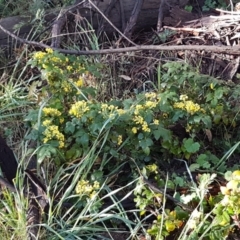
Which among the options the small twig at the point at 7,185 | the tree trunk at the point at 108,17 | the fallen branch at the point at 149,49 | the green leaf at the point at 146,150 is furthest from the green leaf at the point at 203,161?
the tree trunk at the point at 108,17

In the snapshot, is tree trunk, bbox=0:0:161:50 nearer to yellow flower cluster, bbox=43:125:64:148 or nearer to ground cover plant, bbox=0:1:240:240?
ground cover plant, bbox=0:1:240:240

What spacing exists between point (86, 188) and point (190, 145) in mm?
689

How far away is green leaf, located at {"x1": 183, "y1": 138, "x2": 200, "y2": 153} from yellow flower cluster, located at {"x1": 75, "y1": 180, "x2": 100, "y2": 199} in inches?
23.5

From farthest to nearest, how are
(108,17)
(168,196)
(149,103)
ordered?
(108,17)
(149,103)
(168,196)

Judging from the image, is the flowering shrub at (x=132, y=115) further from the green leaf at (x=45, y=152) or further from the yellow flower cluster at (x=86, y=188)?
the yellow flower cluster at (x=86, y=188)

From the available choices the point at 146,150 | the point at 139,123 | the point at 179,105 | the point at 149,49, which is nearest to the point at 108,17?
the point at 149,49

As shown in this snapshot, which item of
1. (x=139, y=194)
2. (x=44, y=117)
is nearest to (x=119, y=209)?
(x=139, y=194)

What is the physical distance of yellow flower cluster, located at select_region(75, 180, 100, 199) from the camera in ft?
9.33

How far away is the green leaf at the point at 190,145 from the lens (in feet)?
10.2

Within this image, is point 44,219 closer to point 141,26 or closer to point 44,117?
point 44,117

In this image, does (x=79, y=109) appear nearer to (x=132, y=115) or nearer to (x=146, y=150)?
(x=132, y=115)

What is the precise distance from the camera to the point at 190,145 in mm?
3139

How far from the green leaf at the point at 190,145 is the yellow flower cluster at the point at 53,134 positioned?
0.71 meters

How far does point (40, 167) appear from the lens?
308 centimetres
